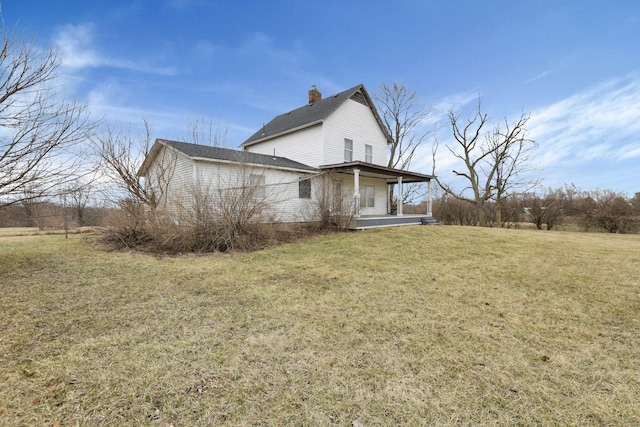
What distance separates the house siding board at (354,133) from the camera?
15.5 m

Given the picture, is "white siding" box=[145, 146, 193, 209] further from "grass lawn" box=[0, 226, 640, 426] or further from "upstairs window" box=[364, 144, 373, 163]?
"upstairs window" box=[364, 144, 373, 163]

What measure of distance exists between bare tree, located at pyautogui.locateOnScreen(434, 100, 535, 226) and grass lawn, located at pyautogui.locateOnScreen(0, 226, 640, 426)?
59.8 feet

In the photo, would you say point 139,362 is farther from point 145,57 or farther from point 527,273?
point 145,57

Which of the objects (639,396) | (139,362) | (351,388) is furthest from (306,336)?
(639,396)

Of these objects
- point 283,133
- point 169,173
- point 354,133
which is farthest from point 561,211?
point 169,173

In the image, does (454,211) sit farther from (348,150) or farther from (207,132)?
(207,132)

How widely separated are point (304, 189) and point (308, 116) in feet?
17.5

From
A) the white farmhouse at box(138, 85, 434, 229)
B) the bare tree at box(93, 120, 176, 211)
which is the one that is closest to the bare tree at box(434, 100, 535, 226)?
the white farmhouse at box(138, 85, 434, 229)

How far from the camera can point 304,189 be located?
14.3 m

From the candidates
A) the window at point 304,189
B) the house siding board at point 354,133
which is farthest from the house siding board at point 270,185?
the house siding board at point 354,133

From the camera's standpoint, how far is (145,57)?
503 inches

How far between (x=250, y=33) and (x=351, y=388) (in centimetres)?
1935

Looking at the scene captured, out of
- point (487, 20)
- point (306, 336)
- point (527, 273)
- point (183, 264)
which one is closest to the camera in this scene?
point (306, 336)

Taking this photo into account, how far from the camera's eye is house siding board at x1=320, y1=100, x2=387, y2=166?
51.0 feet
